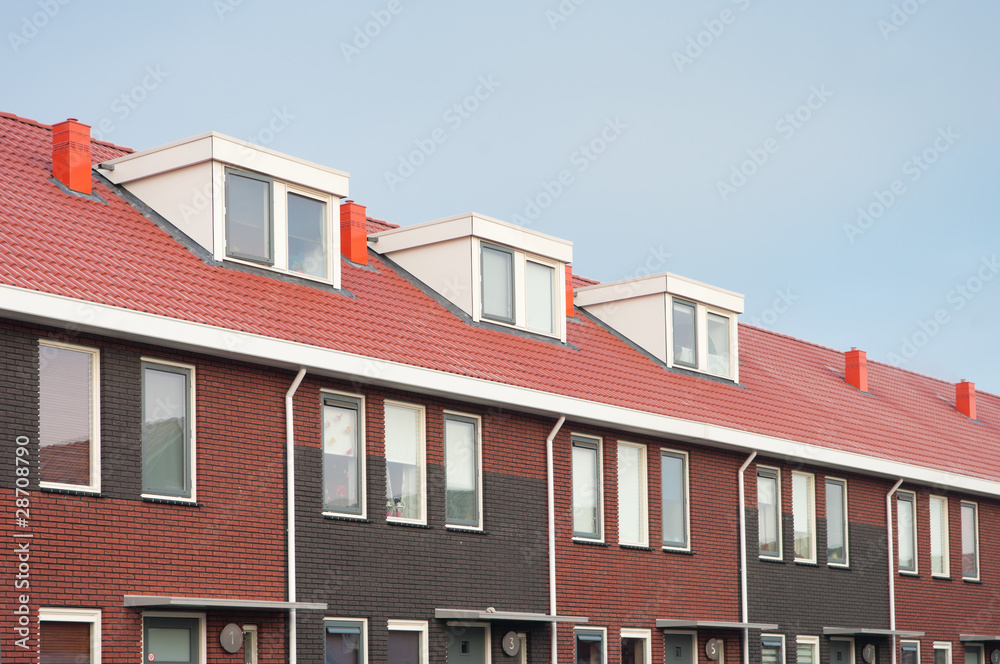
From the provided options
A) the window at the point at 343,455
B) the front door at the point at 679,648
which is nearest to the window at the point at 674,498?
the front door at the point at 679,648

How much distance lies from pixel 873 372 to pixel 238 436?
20.9 meters

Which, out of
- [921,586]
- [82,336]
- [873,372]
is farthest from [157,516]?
[873,372]

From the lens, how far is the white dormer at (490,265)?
22.2 metres

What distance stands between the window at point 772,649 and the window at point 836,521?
7.43ft

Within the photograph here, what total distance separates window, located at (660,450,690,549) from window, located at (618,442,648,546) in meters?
0.44

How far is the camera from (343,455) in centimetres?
1816

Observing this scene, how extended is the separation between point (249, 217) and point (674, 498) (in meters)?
8.55

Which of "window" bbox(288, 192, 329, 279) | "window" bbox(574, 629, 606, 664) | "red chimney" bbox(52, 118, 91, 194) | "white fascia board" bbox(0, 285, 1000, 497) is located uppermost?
"red chimney" bbox(52, 118, 91, 194)

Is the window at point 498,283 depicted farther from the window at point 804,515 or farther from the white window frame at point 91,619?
the white window frame at point 91,619

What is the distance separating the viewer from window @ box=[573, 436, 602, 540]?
21.6m

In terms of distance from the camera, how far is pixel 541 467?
68.4ft

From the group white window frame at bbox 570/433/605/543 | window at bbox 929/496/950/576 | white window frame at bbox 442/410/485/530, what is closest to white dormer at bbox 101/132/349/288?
white window frame at bbox 442/410/485/530

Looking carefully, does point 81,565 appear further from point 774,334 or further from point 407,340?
point 774,334

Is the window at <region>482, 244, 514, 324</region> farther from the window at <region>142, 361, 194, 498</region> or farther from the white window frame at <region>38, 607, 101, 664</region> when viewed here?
the white window frame at <region>38, 607, 101, 664</region>
